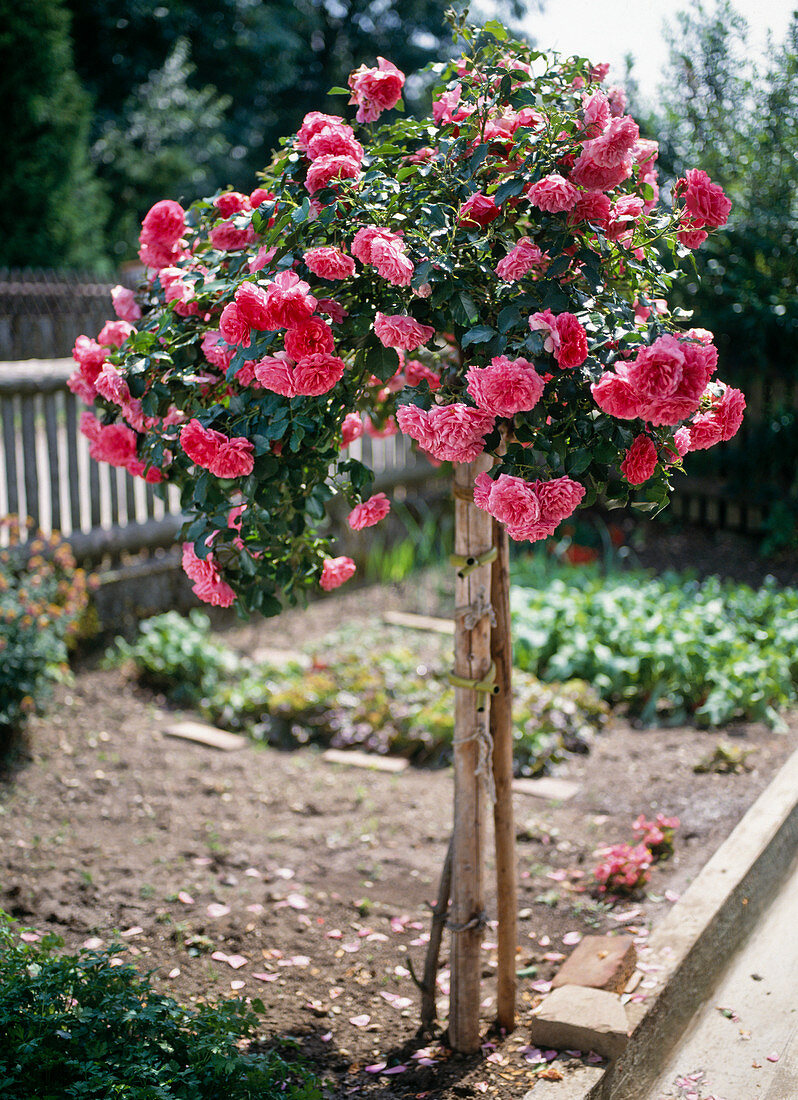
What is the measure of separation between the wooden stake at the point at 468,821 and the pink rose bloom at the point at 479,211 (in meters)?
0.65

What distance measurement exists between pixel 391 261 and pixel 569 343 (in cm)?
34

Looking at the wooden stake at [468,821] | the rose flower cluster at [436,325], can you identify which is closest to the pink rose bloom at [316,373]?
the rose flower cluster at [436,325]

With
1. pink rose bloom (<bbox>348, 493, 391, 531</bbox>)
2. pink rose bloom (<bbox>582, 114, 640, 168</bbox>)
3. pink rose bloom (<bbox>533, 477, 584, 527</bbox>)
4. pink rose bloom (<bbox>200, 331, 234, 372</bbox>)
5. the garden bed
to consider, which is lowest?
the garden bed

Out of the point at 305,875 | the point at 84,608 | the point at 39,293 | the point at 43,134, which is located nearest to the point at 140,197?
the point at 43,134

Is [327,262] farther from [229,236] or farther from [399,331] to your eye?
[229,236]

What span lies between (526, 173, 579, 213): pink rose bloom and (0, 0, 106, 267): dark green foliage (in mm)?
14126

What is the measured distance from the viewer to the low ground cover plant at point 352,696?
3947 mm

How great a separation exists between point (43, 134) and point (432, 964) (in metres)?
14.6

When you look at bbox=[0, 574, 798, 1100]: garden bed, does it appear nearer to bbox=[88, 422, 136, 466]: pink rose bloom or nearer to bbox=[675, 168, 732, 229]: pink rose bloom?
bbox=[88, 422, 136, 466]: pink rose bloom

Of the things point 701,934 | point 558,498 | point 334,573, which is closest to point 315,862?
point 701,934

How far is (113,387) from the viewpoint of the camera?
6.28 feet

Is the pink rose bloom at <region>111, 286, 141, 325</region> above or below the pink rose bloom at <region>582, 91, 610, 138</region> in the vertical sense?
below

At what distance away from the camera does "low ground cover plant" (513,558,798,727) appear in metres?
4.06

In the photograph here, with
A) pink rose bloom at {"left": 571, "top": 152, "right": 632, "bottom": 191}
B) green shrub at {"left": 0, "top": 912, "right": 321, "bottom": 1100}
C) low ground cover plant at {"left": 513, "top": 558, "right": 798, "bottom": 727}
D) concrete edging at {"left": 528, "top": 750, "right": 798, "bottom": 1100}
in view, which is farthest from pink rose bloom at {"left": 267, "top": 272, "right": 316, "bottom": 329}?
low ground cover plant at {"left": 513, "top": 558, "right": 798, "bottom": 727}
